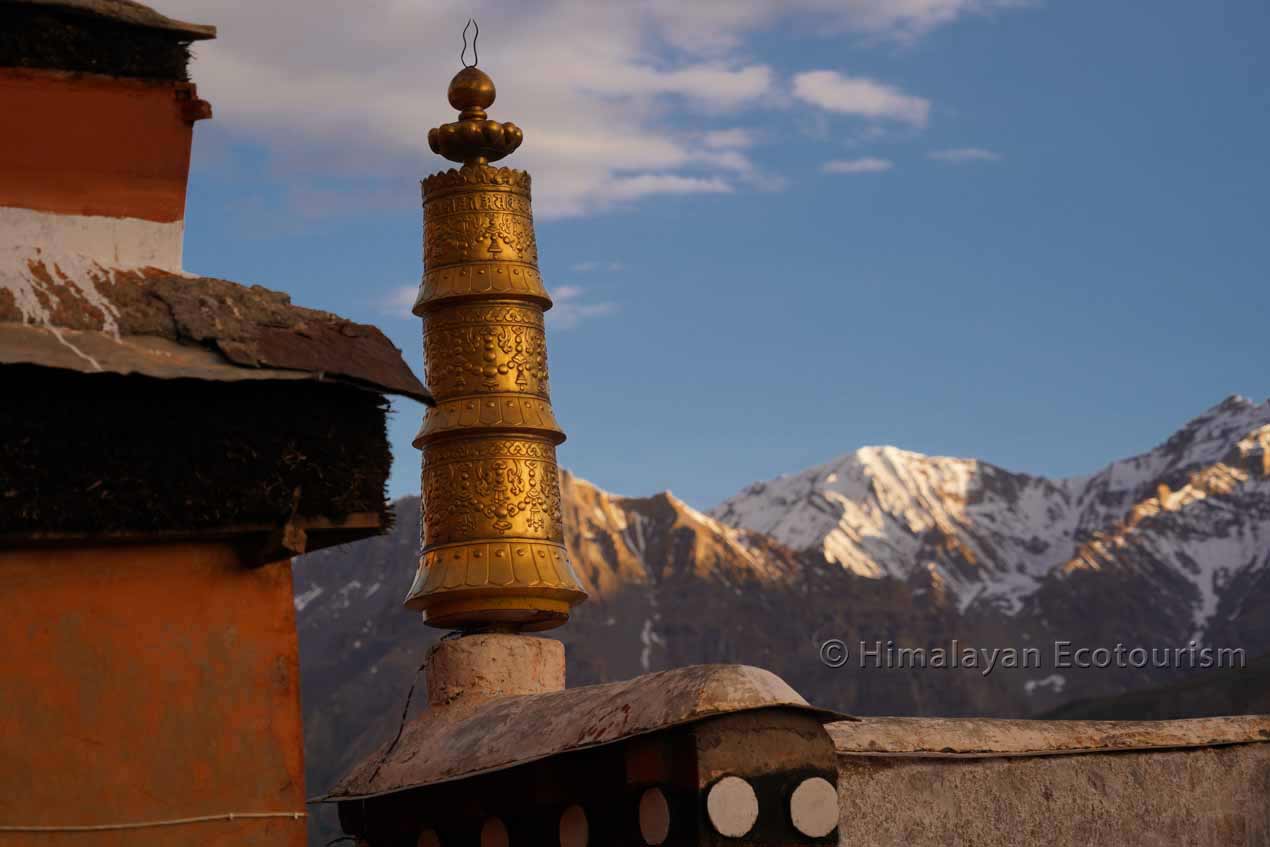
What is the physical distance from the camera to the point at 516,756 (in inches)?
430

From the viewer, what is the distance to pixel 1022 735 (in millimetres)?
11562

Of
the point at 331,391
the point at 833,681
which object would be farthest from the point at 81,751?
the point at 833,681

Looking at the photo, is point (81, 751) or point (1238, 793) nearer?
point (81, 751)

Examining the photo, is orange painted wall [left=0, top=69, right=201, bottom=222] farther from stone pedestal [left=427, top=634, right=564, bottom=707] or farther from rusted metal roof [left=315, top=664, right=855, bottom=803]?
stone pedestal [left=427, top=634, right=564, bottom=707]

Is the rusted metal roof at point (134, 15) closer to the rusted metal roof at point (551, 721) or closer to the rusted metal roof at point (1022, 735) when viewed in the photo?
the rusted metal roof at point (551, 721)

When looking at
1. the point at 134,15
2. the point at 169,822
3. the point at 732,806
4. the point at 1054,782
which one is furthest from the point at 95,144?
the point at 1054,782

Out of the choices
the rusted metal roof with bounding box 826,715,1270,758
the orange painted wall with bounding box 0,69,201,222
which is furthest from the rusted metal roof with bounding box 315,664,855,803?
the orange painted wall with bounding box 0,69,201,222

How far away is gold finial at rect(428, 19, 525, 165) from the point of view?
48.4 ft

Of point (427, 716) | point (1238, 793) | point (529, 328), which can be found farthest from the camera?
point (529, 328)

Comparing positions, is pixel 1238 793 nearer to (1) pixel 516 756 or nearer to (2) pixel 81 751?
(1) pixel 516 756

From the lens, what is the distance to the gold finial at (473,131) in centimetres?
1474

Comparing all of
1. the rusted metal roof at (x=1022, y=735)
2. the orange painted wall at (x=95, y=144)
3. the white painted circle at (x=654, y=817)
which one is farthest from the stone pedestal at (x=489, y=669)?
the orange painted wall at (x=95, y=144)

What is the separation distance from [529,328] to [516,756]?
427cm

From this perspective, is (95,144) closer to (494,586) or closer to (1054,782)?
(494,586)
